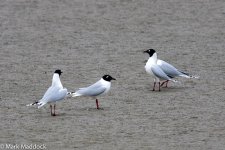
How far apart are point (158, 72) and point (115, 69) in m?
1.71

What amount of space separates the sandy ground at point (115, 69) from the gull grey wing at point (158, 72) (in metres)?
0.25

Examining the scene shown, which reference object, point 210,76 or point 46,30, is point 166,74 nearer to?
point 210,76

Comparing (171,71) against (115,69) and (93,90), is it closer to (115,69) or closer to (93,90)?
(115,69)

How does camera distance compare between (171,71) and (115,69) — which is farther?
(115,69)

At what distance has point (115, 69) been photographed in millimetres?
15016

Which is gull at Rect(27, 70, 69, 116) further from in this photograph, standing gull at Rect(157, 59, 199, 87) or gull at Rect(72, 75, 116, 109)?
standing gull at Rect(157, 59, 199, 87)

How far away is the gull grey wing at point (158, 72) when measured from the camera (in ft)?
44.2

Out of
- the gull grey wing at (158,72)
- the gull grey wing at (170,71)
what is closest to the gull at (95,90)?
the gull grey wing at (158,72)

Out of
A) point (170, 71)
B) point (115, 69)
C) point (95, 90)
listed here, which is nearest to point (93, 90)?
point (95, 90)

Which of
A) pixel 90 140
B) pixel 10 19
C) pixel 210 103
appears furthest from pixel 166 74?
pixel 10 19

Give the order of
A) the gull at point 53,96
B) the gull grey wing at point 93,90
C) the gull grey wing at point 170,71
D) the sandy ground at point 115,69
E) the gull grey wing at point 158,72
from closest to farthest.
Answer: the sandy ground at point 115,69 → the gull at point 53,96 → the gull grey wing at point 93,90 → the gull grey wing at point 158,72 → the gull grey wing at point 170,71

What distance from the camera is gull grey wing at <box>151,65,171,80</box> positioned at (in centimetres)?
1346

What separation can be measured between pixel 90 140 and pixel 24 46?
753 cm

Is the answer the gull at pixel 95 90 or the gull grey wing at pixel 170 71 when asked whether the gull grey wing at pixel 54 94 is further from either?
the gull grey wing at pixel 170 71
